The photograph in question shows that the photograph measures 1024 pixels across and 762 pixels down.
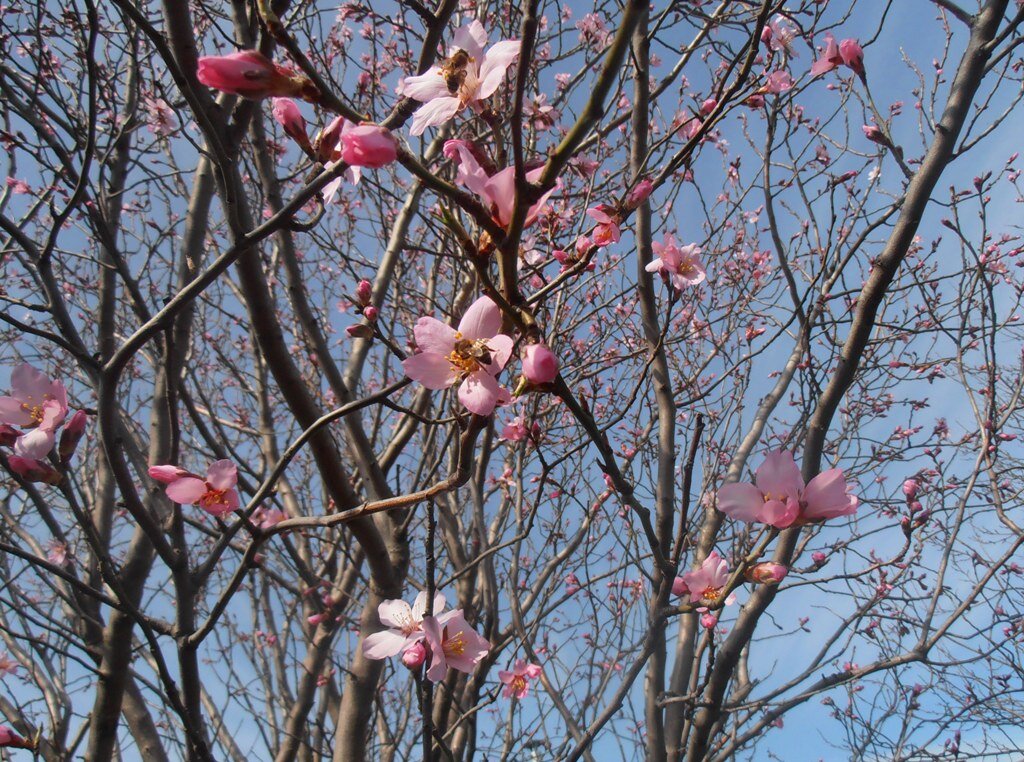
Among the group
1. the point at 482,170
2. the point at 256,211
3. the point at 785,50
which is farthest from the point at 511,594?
the point at 785,50

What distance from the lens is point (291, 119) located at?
4.08 feet

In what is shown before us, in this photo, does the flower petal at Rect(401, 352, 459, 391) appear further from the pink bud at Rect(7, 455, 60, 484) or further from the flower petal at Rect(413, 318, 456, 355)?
the pink bud at Rect(7, 455, 60, 484)

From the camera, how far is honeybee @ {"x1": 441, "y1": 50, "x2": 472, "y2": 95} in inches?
39.4

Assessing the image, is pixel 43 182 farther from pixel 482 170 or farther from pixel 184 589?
pixel 482 170

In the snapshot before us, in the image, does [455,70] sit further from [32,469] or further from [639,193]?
[32,469]

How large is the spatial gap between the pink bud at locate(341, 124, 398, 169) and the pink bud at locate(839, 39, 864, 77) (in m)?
1.99

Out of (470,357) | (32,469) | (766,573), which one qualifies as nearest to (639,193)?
(470,357)

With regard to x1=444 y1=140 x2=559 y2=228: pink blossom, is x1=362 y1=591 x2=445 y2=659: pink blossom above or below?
below

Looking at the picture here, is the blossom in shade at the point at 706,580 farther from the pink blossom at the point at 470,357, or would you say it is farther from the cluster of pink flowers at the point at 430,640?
the pink blossom at the point at 470,357

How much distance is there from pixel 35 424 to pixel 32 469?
172 mm

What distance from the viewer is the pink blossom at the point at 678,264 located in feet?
6.11

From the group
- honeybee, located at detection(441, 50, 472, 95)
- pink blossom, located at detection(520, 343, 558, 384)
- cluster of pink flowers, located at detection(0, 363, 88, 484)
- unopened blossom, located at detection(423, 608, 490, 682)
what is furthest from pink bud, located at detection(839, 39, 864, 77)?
cluster of pink flowers, located at detection(0, 363, 88, 484)

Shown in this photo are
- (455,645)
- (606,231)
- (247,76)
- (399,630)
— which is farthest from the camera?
(399,630)

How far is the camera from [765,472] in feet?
4.27
